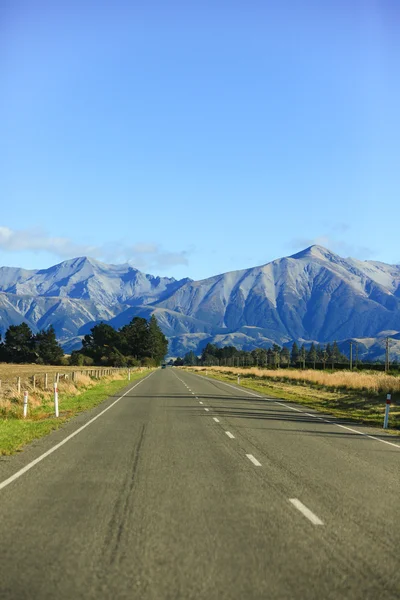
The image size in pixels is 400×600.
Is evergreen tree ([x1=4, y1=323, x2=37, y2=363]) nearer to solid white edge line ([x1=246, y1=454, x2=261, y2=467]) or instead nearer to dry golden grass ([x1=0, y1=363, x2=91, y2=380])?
dry golden grass ([x1=0, y1=363, x2=91, y2=380])

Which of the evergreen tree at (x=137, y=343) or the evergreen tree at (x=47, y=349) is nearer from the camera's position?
the evergreen tree at (x=47, y=349)

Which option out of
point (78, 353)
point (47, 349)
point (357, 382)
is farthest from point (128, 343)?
point (357, 382)

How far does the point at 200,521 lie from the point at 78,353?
501 feet

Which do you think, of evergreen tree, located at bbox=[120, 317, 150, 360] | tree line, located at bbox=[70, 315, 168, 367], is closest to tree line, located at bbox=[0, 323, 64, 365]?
tree line, located at bbox=[70, 315, 168, 367]

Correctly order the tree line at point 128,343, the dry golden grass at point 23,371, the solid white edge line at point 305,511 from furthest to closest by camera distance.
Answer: the tree line at point 128,343
the dry golden grass at point 23,371
the solid white edge line at point 305,511

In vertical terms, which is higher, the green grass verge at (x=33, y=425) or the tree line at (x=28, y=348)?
the tree line at (x=28, y=348)

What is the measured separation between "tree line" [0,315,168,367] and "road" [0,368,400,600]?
427ft

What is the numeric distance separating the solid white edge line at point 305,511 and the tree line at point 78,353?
134596 mm

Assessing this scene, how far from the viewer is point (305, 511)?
28.3 ft

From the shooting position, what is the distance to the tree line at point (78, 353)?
147750 mm

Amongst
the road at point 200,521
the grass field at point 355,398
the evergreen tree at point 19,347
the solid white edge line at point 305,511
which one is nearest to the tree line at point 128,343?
the evergreen tree at point 19,347

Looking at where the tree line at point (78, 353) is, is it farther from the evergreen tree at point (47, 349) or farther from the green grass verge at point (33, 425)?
the green grass verge at point (33, 425)

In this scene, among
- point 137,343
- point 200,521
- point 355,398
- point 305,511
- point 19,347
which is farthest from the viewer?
point 137,343

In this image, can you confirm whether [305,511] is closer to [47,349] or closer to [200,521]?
[200,521]
